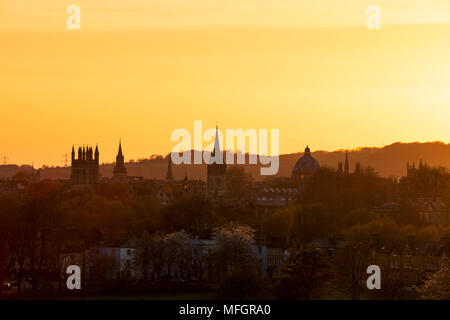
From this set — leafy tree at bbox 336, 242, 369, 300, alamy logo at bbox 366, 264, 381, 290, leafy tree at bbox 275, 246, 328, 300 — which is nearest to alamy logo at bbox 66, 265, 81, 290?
leafy tree at bbox 275, 246, 328, 300

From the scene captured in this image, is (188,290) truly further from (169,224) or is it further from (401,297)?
(169,224)

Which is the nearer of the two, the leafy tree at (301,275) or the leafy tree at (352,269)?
the leafy tree at (301,275)

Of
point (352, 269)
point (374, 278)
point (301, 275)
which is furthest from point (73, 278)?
point (374, 278)

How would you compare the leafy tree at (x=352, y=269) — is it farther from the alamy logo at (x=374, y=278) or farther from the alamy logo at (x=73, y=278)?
the alamy logo at (x=73, y=278)

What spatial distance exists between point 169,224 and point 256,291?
4437 cm

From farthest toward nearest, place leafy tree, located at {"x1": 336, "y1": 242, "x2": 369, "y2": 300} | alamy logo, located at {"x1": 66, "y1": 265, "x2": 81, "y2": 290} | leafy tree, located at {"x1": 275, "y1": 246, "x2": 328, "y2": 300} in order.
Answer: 1. alamy logo, located at {"x1": 66, "y1": 265, "x2": 81, "y2": 290}
2. leafy tree, located at {"x1": 336, "y1": 242, "x2": 369, "y2": 300}
3. leafy tree, located at {"x1": 275, "y1": 246, "x2": 328, "y2": 300}

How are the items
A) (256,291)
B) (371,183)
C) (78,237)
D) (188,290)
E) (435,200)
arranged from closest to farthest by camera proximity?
(256,291) < (188,290) < (78,237) < (435,200) < (371,183)

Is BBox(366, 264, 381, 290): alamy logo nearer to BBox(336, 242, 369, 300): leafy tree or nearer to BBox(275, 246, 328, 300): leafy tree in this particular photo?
BBox(336, 242, 369, 300): leafy tree

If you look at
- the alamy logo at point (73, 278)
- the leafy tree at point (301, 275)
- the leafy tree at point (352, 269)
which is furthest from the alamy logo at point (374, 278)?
the alamy logo at point (73, 278)

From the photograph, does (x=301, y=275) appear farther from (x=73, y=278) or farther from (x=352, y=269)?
(x=73, y=278)

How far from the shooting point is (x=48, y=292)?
69.2m

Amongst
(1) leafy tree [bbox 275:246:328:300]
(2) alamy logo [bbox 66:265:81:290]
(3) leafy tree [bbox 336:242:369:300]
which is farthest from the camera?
(2) alamy logo [bbox 66:265:81:290]
